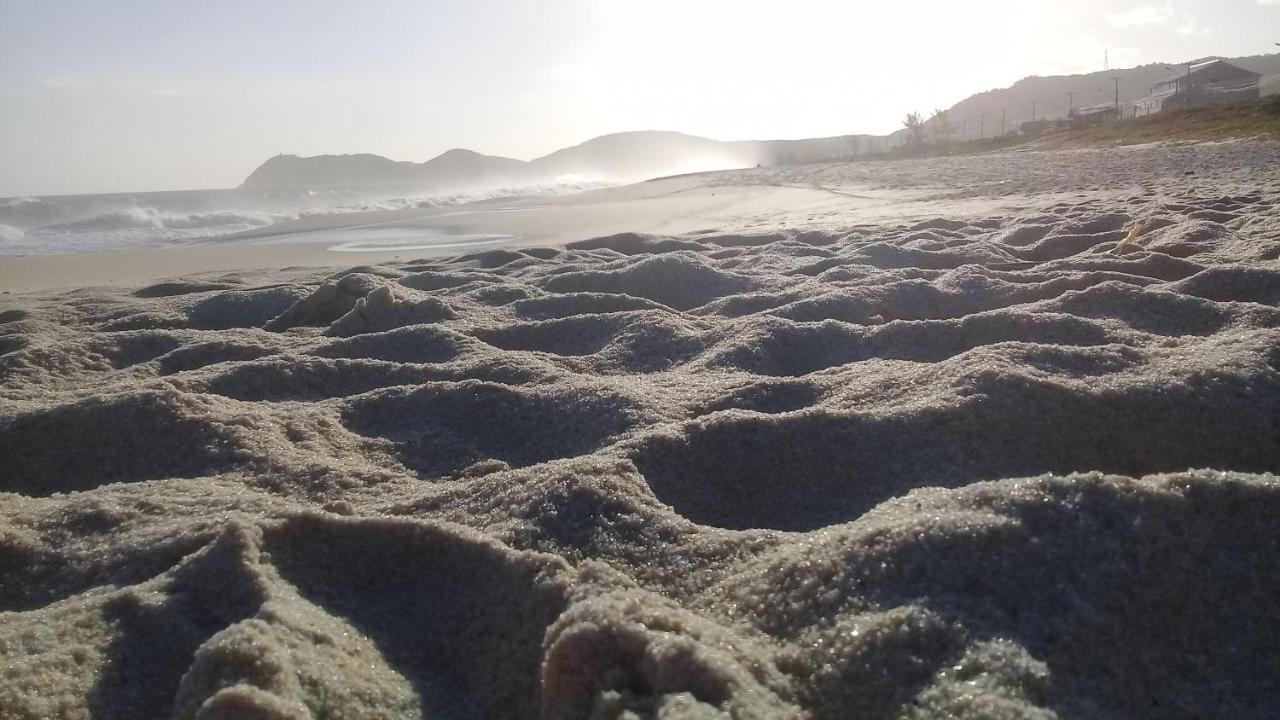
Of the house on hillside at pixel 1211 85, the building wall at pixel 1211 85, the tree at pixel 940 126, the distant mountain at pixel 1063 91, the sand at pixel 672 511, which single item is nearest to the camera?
the sand at pixel 672 511

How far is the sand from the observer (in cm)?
102

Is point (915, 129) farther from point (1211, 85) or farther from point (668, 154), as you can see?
point (668, 154)

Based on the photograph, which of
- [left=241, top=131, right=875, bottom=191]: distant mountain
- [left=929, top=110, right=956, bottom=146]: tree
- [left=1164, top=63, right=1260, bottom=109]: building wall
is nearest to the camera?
[left=1164, top=63, right=1260, bottom=109]: building wall

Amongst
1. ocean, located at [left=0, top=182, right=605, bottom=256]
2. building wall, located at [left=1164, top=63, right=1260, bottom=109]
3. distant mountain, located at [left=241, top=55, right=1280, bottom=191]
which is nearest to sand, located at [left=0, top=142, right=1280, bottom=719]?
ocean, located at [left=0, top=182, right=605, bottom=256]

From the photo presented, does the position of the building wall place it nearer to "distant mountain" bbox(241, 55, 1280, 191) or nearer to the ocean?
"distant mountain" bbox(241, 55, 1280, 191)

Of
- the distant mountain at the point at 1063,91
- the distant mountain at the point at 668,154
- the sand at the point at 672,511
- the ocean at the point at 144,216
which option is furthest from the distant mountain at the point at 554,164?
the sand at the point at 672,511

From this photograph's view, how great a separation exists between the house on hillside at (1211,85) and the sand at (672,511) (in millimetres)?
32972

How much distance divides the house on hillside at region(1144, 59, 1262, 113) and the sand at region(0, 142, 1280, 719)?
33.0 meters

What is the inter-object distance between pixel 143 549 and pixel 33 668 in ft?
1.23

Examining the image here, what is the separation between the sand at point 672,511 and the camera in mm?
1018

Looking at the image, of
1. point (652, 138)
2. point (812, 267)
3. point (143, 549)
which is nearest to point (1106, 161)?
point (812, 267)

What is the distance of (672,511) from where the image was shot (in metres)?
1.53

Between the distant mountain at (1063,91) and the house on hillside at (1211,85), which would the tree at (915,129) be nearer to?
the house on hillside at (1211,85)

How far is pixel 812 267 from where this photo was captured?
4441 mm
